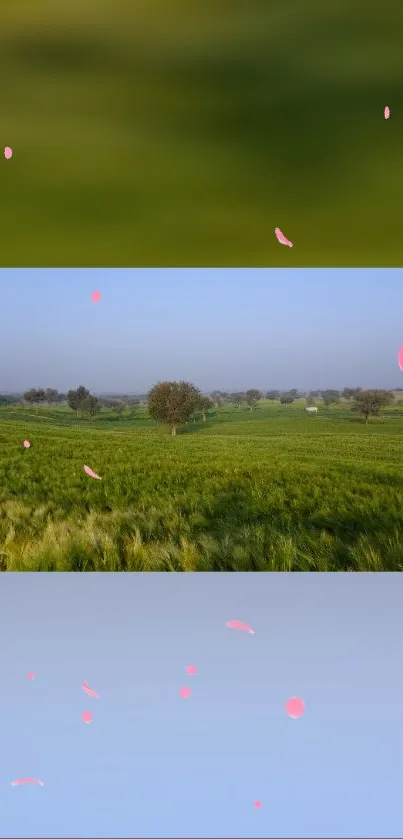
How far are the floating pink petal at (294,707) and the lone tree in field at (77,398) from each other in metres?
3.17

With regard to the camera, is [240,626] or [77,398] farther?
[77,398]

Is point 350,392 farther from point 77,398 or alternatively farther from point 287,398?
point 77,398

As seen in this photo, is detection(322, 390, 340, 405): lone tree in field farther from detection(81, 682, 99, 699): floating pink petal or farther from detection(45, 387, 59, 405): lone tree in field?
detection(81, 682, 99, 699): floating pink petal

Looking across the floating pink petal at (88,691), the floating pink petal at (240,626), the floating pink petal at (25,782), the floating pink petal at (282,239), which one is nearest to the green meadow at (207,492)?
the floating pink petal at (240,626)

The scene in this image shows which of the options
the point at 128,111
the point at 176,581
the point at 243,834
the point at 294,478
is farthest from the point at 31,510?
the point at 243,834

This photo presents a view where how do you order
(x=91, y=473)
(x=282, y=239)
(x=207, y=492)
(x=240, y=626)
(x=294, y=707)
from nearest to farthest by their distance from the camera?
1. (x=294, y=707)
2. (x=240, y=626)
3. (x=282, y=239)
4. (x=207, y=492)
5. (x=91, y=473)

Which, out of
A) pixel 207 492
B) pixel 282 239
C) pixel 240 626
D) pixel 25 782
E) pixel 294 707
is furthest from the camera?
pixel 207 492

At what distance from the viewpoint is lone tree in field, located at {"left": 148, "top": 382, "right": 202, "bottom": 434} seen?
4.75 metres

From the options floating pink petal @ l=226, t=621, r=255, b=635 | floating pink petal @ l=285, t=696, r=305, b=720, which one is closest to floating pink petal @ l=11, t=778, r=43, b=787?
floating pink petal @ l=285, t=696, r=305, b=720

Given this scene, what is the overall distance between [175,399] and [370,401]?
1.23 meters

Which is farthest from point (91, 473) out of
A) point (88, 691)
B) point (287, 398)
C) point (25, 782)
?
point (25, 782)

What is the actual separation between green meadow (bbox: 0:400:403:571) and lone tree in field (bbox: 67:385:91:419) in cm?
6

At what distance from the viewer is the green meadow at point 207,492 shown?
13.0ft

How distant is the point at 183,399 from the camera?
15.6 feet
